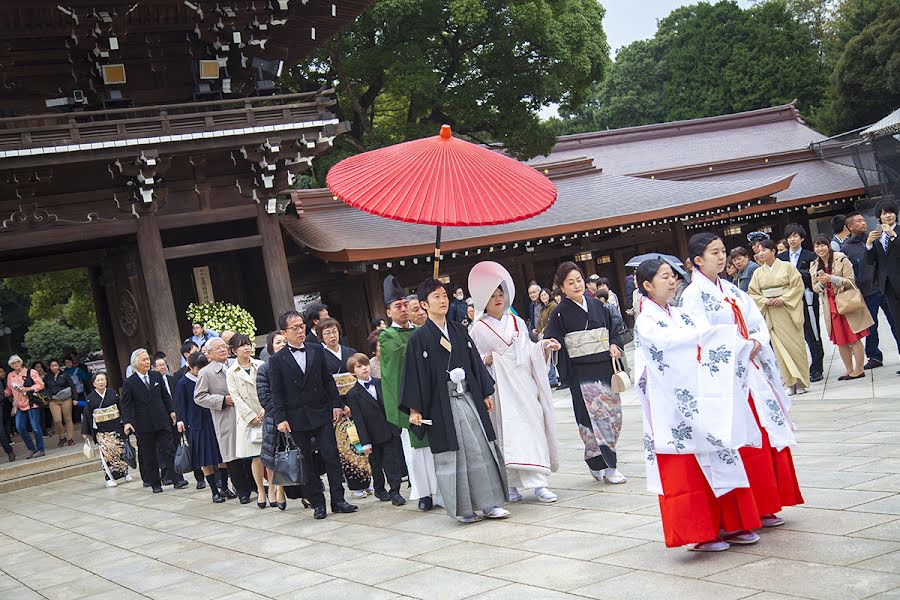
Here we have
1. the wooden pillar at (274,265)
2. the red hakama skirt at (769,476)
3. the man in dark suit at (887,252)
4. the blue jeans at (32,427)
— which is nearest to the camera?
the red hakama skirt at (769,476)

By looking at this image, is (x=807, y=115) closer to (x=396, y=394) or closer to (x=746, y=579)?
(x=396, y=394)

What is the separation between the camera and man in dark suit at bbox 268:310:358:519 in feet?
25.0

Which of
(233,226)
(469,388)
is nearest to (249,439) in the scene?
(469,388)

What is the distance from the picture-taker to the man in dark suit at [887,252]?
9.20m

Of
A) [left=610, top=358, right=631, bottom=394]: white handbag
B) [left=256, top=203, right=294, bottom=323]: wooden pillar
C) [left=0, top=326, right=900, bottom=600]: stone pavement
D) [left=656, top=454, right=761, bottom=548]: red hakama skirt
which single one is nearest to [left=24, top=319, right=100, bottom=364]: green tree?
[left=256, top=203, right=294, bottom=323]: wooden pillar

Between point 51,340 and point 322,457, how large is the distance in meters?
25.8

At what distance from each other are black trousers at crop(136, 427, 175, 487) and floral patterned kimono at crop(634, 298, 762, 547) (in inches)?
296

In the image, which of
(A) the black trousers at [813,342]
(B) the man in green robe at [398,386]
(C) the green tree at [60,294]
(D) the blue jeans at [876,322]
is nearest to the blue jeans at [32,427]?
(B) the man in green robe at [398,386]

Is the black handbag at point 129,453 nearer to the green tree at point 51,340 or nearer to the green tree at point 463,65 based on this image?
the green tree at point 463,65

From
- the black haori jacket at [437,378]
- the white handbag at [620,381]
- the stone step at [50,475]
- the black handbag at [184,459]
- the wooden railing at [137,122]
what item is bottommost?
the stone step at [50,475]

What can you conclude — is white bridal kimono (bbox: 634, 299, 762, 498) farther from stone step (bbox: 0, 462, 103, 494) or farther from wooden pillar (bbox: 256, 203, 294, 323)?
wooden pillar (bbox: 256, 203, 294, 323)

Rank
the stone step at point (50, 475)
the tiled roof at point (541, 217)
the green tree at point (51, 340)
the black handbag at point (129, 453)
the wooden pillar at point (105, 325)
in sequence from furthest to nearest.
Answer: the green tree at point (51, 340) < the wooden pillar at point (105, 325) < the tiled roof at point (541, 217) < the stone step at point (50, 475) < the black handbag at point (129, 453)

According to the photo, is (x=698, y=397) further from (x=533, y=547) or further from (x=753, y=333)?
(x=533, y=547)

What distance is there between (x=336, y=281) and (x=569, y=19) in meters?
8.78
